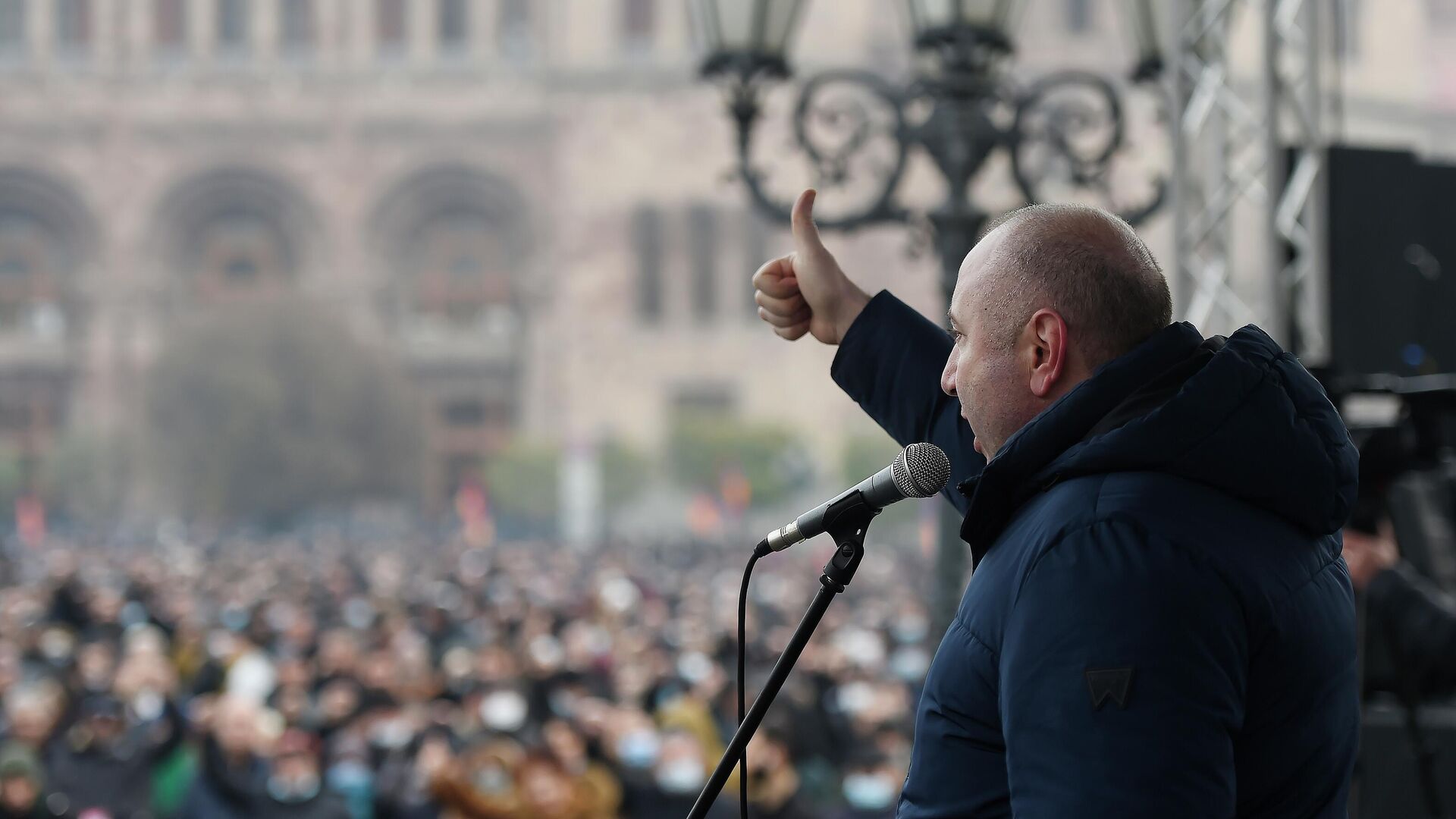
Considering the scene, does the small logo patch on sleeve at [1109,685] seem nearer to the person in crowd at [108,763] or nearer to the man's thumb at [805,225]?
the man's thumb at [805,225]

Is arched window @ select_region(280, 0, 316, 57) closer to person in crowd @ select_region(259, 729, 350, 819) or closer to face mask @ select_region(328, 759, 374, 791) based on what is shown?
face mask @ select_region(328, 759, 374, 791)

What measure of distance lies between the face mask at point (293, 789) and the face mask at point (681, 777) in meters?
1.58

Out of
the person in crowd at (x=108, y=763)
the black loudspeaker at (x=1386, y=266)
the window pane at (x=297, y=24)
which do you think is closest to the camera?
the black loudspeaker at (x=1386, y=266)

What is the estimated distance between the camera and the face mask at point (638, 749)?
27.1 feet

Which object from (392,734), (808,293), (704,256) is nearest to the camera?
(808,293)

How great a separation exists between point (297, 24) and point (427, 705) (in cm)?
3565

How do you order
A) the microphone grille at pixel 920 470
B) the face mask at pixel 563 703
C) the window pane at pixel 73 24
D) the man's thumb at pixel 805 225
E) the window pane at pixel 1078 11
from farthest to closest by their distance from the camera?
the window pane at pixel 73 24, the window pane at pixel 1078 11, the face mask at pixel 563 703, the man's thumb at pixel 805 225, the microphone grille at pixel 920 470

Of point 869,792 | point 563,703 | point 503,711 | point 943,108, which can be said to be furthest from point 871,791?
point 943,108

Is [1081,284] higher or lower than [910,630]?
→ higher

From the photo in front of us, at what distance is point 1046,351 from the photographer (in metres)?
1.54

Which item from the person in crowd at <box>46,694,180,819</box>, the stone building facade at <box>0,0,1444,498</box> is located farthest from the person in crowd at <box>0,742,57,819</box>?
the stone building facade at <box>0,0,1444,498</box>

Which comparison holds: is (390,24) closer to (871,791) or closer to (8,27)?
(8,27)

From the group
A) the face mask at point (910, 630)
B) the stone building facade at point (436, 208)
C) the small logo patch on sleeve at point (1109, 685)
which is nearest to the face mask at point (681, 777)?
the small logo patch on sleeve at point (1109, 685)

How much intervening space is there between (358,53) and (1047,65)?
54.2 feet
